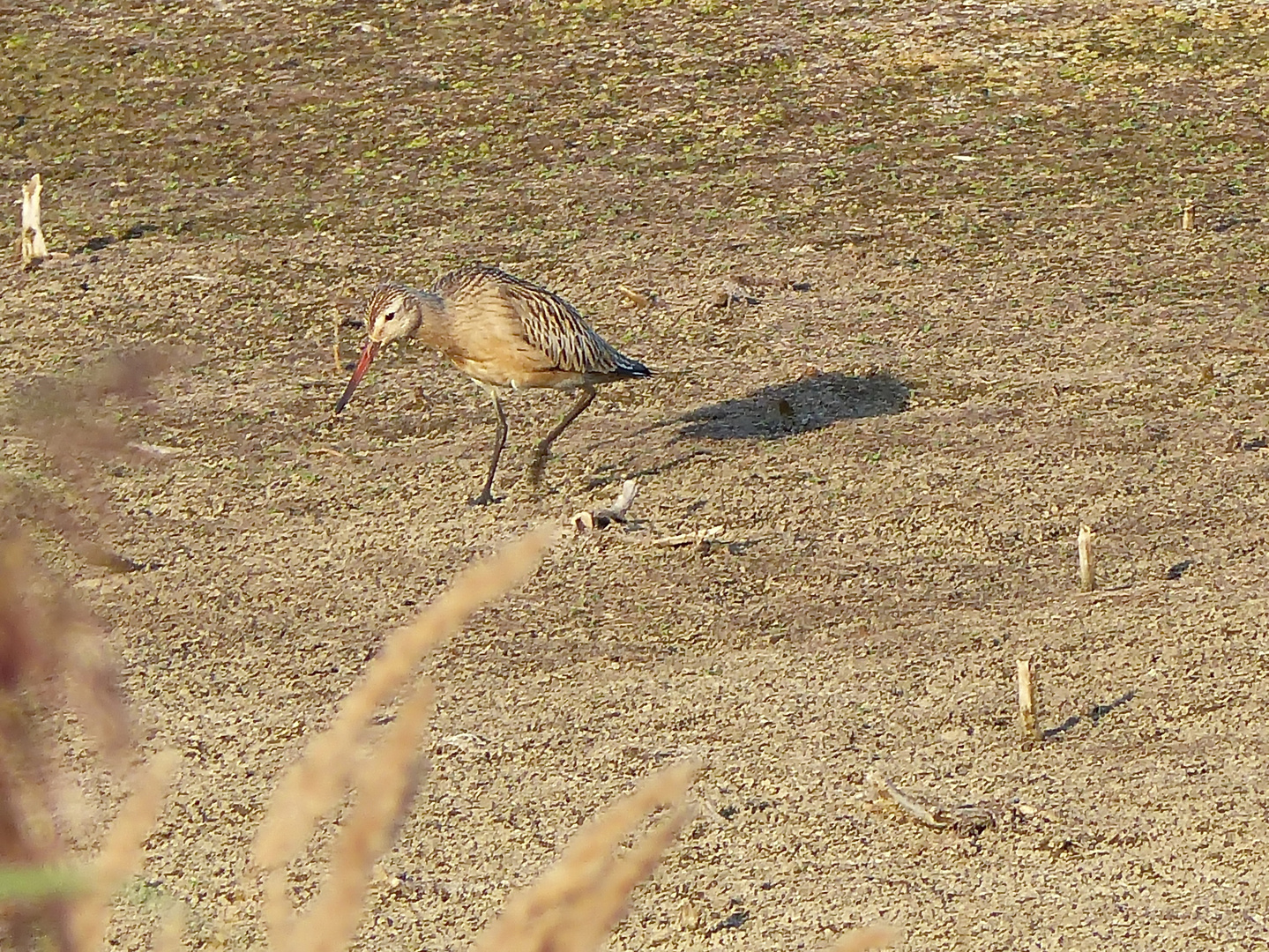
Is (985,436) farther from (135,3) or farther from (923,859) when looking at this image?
(135,3)

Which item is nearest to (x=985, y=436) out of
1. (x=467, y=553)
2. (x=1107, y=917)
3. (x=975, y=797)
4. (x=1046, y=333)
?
(x=1046, y=333)

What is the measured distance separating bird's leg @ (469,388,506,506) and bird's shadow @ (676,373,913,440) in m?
0.68

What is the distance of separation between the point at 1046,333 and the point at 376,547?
3017 millimetres

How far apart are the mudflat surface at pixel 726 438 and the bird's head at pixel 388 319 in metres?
0.38

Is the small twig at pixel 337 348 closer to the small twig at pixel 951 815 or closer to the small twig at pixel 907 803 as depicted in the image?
the small twig at pixel 907 803

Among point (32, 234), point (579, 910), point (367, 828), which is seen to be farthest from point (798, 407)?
point (367, 828)

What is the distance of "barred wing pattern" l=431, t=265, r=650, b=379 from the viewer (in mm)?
7012

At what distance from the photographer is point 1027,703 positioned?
17.2 feet

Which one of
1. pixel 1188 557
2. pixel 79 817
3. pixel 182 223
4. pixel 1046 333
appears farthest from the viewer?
pixel 182 223

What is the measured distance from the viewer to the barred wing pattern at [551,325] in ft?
23.0

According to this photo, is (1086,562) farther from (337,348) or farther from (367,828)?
(367,828)

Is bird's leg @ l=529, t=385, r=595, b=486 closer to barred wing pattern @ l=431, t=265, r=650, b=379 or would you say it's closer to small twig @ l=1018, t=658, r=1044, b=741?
barred wing pattern @ l=431, t=265, r=650, b=379

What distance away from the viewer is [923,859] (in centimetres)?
473

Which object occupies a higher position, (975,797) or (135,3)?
(135,3)
